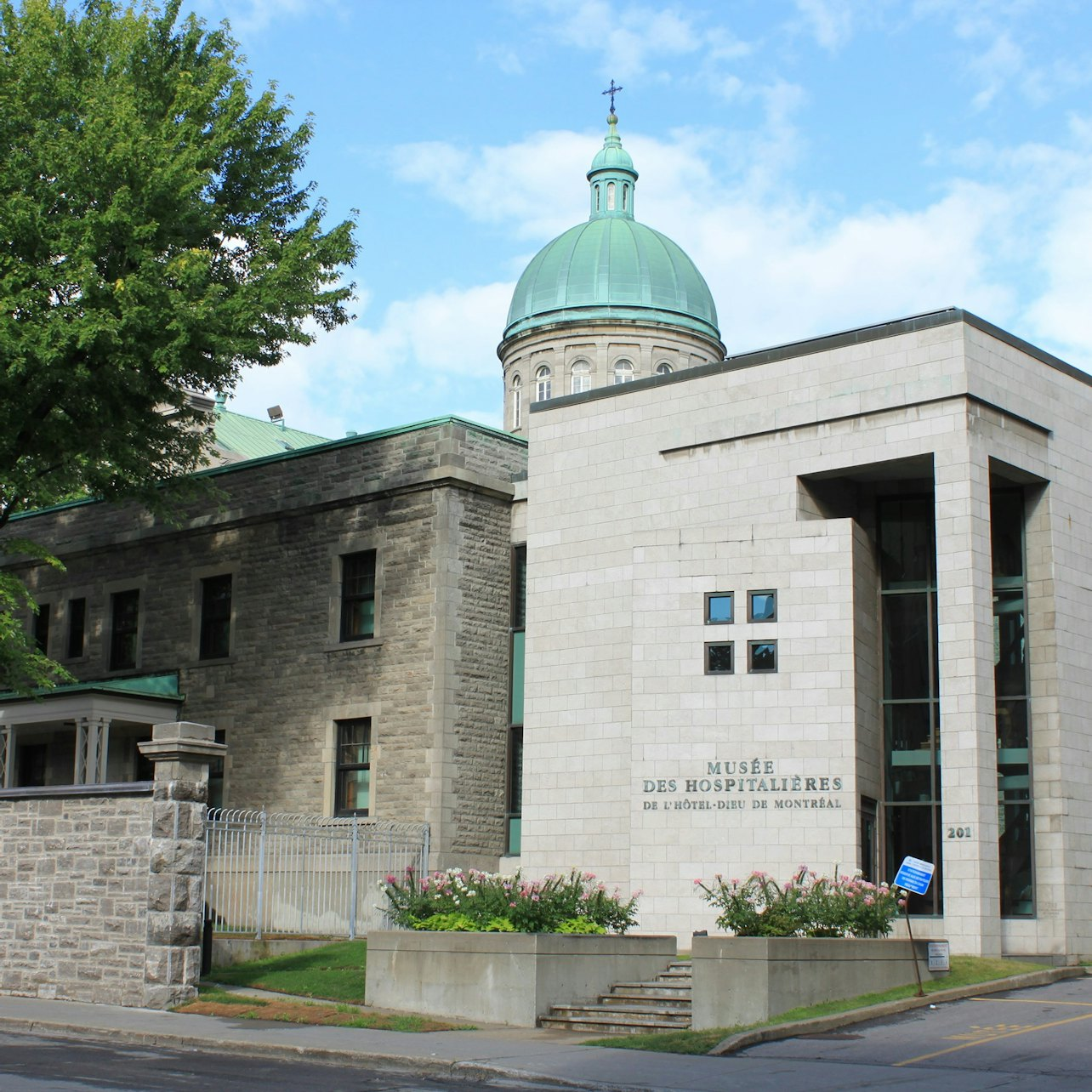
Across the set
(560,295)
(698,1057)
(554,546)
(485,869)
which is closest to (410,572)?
(554,546)

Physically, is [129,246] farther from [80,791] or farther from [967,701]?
[967,701]

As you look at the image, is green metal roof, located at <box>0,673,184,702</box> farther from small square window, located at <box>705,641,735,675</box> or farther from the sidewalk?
small square window, located at <box>705,641,735,675</box>

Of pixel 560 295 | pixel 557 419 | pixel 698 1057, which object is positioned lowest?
pixel 698 1057

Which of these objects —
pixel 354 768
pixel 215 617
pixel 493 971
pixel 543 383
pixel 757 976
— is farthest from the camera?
pixel 543 383

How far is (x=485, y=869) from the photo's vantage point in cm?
2780

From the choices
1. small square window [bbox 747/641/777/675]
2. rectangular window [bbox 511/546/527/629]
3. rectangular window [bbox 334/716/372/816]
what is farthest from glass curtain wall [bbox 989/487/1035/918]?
rectangular window [bbox 334/716/372/816]

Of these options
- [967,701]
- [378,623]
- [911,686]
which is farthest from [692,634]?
[378,623]

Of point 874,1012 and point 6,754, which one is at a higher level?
point 6,754

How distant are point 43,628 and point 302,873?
1421 centimetres

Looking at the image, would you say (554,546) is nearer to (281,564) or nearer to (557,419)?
(557,419)

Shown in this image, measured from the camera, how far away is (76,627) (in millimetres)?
35281

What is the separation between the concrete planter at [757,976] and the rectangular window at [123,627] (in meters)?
20.7

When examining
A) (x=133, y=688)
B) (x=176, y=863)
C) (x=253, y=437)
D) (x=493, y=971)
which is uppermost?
(x=253, y=437)

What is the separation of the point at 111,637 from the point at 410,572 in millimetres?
9356
